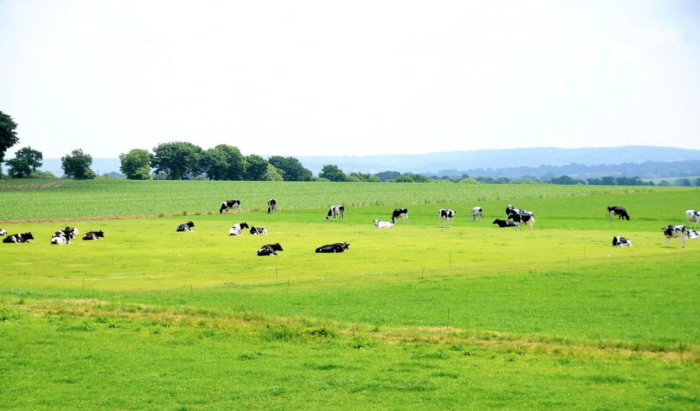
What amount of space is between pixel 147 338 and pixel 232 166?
534 feet

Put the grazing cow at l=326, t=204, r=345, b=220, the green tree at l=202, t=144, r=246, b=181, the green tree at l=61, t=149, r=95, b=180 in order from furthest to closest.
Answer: the green tree at l=202, t=144, r=246, b=181
the green tree at l=61, t=149, r=95, b=180
the grazing cow at l=326, t=204, r=345, b=220

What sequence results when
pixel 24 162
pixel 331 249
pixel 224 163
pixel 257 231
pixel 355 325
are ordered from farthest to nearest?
pixel 224 163
pixel 24 162
pixel 257 231
pixel 331 249
pixel 355 325

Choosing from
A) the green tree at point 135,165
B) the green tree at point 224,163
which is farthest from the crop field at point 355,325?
the green tree at point 224,163

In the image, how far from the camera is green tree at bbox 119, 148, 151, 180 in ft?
554

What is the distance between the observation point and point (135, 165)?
169875 mm

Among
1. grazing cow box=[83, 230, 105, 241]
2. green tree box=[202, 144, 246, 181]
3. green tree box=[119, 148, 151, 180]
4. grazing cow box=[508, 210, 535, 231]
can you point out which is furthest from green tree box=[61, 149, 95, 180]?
grazing cow box=[508, 210, 535, 231]

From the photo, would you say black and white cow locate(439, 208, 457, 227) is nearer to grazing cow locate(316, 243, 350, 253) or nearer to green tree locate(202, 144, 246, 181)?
grazing cow locate(316, 243, 350, 253)

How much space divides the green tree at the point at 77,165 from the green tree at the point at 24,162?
8.36 meters

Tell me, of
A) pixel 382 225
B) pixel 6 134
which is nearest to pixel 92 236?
pixel 382 225

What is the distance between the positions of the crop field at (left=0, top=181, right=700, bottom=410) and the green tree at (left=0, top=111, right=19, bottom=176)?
87626mm

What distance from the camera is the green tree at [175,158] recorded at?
567 ft

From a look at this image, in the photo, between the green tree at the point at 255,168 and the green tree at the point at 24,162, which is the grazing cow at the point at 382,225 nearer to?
the green tree at the point at 24,162

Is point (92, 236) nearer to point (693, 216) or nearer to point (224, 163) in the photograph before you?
point (693, 216)

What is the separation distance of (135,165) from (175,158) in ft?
31.0
